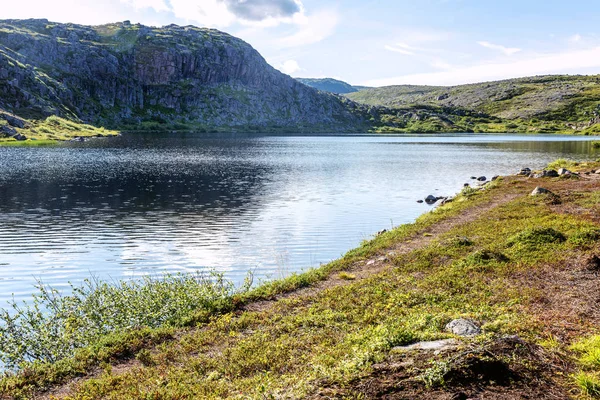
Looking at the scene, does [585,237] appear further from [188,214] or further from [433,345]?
[188,214]

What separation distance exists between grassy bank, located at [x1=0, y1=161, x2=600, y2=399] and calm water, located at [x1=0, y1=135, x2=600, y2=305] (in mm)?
10323

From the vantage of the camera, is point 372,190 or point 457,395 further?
point 372,190

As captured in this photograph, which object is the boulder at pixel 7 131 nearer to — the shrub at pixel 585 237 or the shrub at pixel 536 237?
the shrub at pixel 536 237

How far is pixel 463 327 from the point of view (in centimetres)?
1307

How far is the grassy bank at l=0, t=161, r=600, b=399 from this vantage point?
412 inches

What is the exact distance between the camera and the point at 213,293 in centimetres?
1998

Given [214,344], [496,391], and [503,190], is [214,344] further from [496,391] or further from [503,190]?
[503,190]

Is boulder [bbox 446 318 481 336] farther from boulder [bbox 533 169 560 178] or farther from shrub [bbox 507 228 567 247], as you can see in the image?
boulder [bbox 533 169 560 178]

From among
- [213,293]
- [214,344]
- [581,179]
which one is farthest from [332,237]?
[581,179]

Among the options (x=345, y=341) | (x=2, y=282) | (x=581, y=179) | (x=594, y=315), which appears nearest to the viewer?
(x=345, y=341)

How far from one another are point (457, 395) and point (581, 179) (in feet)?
192

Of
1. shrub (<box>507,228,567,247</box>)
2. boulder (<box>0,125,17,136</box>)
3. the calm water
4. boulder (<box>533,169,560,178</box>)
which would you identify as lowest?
the calm water

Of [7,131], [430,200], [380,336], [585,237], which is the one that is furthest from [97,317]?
[7,131]

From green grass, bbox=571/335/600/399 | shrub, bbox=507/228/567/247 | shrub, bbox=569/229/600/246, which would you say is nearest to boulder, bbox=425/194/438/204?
shrub, bbox=507/228/567/247
